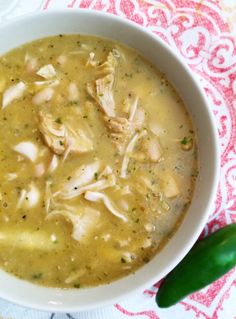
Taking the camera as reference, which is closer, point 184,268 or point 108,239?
point 108,239

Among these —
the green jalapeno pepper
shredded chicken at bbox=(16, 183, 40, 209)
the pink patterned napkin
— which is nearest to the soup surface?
shredded chicken at bbox=(16, 183, 40, 209)

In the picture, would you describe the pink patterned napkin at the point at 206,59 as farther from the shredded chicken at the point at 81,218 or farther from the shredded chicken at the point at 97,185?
the shredded chicken at the point at 97,185

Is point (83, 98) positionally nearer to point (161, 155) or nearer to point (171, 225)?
point (161, 155)

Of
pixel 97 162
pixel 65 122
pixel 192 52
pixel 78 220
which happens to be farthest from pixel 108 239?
pixel 192 52

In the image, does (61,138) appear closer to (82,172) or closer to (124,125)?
(82,172)

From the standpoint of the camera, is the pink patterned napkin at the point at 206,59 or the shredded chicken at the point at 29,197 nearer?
the shredded chicken at the point at 29,197

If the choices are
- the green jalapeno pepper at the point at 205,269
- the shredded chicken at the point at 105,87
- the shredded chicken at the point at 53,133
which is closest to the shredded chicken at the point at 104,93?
the shredded chicken at the point at 105,87
